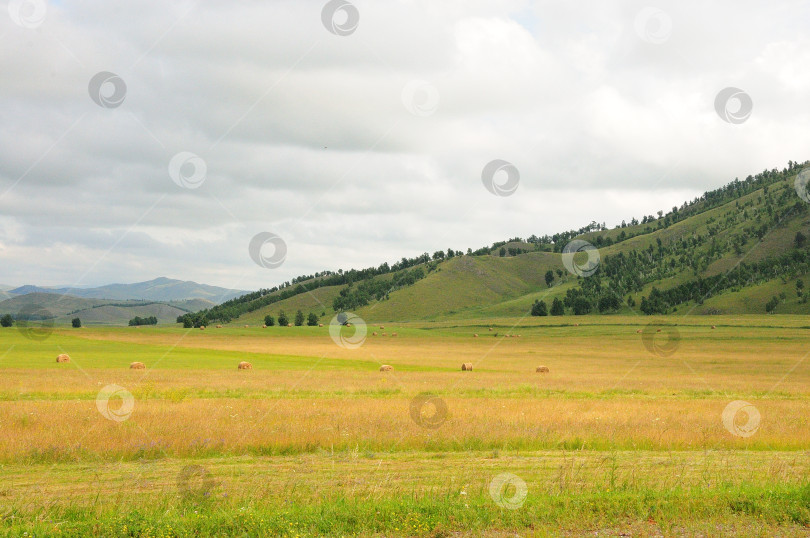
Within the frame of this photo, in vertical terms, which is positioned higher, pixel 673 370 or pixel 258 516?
pixel 258 516

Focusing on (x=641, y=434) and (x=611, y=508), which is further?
(x=641, y=434)

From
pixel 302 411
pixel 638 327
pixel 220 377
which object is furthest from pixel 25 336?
pixel 638 327

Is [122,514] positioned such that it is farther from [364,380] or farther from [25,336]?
[25,336]

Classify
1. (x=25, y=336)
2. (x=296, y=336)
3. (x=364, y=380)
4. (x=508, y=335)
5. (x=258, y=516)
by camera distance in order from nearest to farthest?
(x=258, y=516) < (x=364, y=380) < (x=25, y=336) < (x=296, y=336) < (x=508, y=335)

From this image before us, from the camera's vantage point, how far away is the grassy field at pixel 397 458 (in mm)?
11547

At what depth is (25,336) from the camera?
97.9 metres

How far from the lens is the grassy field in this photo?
11.5 meters

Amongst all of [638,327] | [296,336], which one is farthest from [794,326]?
[296,336]

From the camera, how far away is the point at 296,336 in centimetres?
13425

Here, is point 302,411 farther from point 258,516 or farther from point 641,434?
point 258,516

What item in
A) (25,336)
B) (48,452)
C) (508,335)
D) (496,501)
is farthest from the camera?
(508,335)

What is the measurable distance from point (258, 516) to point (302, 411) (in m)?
15.6

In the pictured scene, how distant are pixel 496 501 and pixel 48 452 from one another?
12642 mm

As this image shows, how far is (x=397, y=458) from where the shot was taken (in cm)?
1792
